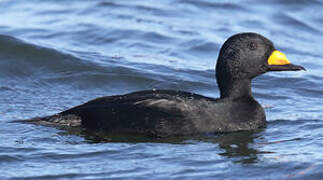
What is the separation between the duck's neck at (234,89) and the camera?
866 centimetres

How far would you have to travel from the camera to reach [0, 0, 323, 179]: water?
727 centimetres

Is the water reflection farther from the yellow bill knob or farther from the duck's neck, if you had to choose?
the yellow bill knob

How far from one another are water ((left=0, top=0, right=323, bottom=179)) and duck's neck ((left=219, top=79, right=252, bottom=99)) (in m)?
0.51

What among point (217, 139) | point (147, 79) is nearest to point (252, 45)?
point (217, 139)

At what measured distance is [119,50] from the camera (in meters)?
13.0

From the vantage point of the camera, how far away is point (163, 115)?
26.7 ft

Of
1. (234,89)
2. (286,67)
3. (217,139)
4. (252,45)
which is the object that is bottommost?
(217,139)

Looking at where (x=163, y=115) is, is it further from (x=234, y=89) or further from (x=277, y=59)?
(x=277, y=59)

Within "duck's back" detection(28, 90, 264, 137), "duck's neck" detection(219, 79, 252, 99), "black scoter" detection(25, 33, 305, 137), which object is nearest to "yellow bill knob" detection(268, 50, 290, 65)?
"black scoter" detection(25, 33, 305, 137)

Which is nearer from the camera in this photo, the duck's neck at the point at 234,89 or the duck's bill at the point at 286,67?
the duck's bill at the point at 286,67

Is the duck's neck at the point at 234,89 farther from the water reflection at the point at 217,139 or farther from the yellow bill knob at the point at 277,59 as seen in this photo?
the water reflection at the point at 217,139

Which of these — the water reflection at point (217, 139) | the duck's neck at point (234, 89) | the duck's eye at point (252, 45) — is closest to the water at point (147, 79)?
the water reflection at point (217, 139)

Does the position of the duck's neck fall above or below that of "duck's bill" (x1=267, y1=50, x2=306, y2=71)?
below

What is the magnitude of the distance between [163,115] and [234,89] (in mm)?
1029
